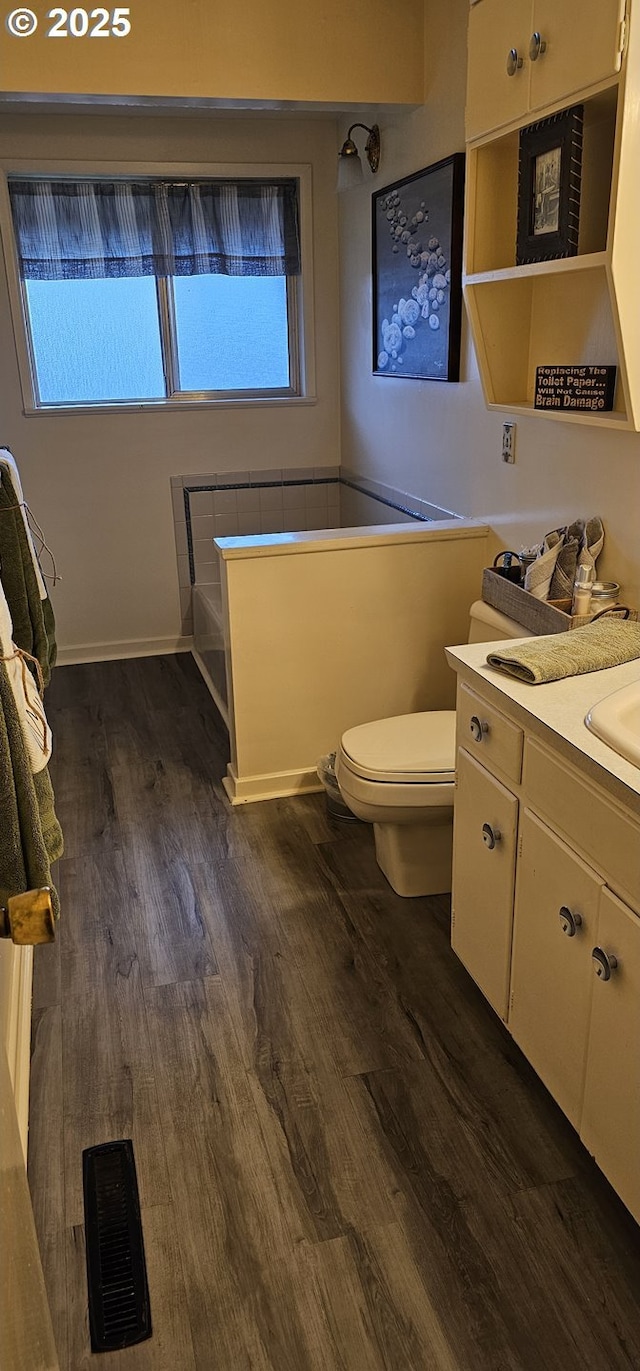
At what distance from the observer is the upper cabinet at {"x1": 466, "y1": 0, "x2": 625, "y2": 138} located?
1.75 meters

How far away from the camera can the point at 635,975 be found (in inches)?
56.1

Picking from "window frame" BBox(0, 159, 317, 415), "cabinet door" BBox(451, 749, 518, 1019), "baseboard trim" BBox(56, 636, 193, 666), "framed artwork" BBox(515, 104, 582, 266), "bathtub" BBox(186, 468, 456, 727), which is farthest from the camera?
"baseboard trim" BBox(56, 636, 193, 666)

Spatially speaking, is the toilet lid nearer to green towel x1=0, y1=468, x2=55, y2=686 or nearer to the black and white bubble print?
green towel x1=0, y1=468, x2=55, y2=686

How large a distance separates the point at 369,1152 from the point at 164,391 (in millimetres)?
3406

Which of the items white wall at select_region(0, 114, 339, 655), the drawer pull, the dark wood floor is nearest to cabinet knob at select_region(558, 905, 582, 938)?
the drawer pull

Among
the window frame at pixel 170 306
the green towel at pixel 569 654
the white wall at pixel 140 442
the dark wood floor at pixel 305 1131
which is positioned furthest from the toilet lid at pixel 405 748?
the window frame at pixel 170 306

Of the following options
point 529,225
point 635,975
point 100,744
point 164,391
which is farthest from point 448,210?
point 635,975

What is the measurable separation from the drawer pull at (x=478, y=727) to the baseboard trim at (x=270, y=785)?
4.40 feet

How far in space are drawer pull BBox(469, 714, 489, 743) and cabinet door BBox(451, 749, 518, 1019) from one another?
61mm

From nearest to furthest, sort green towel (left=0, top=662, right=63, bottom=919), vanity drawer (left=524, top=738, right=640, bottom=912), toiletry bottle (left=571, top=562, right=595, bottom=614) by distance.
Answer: green towel (left=0, top=662, right=63, bottom=919) < vanity drawer (left=524, top=738, right=640, bottom=912) < toiletry bottle (left=571, top=562, right=595, bottom=614)

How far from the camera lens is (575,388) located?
2.20 metres

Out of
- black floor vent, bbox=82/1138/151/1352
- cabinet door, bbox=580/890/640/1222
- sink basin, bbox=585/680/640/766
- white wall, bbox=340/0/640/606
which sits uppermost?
white wall, bbox=340/0/640/606

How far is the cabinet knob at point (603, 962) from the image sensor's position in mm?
1476

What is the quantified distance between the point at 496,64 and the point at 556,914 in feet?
5.85
